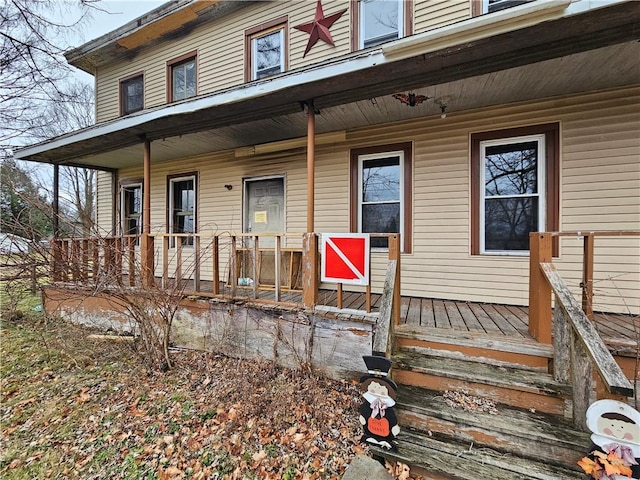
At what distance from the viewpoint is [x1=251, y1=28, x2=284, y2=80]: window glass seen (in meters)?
5.85

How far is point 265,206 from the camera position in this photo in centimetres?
593

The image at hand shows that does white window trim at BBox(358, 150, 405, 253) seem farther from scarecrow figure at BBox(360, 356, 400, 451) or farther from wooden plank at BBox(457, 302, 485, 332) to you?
scarecrow figure at BBox(360, 356, 400, 451)

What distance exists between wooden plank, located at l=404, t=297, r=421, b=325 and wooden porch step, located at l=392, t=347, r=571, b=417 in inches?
19.9

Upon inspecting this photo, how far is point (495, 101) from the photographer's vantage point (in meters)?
4.03

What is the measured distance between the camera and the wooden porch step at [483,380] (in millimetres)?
2354

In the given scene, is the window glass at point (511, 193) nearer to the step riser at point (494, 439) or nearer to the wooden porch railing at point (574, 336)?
the wooden porch railing at point (574, 336)

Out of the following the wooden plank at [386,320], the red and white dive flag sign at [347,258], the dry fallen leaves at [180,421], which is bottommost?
the dry fallen leaves at [180,421]

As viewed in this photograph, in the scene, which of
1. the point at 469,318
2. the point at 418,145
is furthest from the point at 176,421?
the point at 418,145

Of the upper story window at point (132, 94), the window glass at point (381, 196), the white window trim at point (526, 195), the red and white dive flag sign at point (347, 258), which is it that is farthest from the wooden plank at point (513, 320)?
the upper story window at point (132, 94)

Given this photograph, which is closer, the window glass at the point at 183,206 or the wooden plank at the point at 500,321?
the wooden plank at the point at 500,321

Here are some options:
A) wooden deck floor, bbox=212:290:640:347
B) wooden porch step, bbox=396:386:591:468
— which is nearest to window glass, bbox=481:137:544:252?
wooden deck floor, bbox=212:290:640:347

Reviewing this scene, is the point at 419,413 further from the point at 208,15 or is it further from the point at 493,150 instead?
the point at 208,15

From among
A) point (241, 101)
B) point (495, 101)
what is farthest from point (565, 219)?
point (241, 101)

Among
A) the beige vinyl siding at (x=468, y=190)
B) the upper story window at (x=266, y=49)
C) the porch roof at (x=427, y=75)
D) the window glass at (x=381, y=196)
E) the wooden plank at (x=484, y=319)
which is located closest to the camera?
the porch roof at (x=427, y=75)
